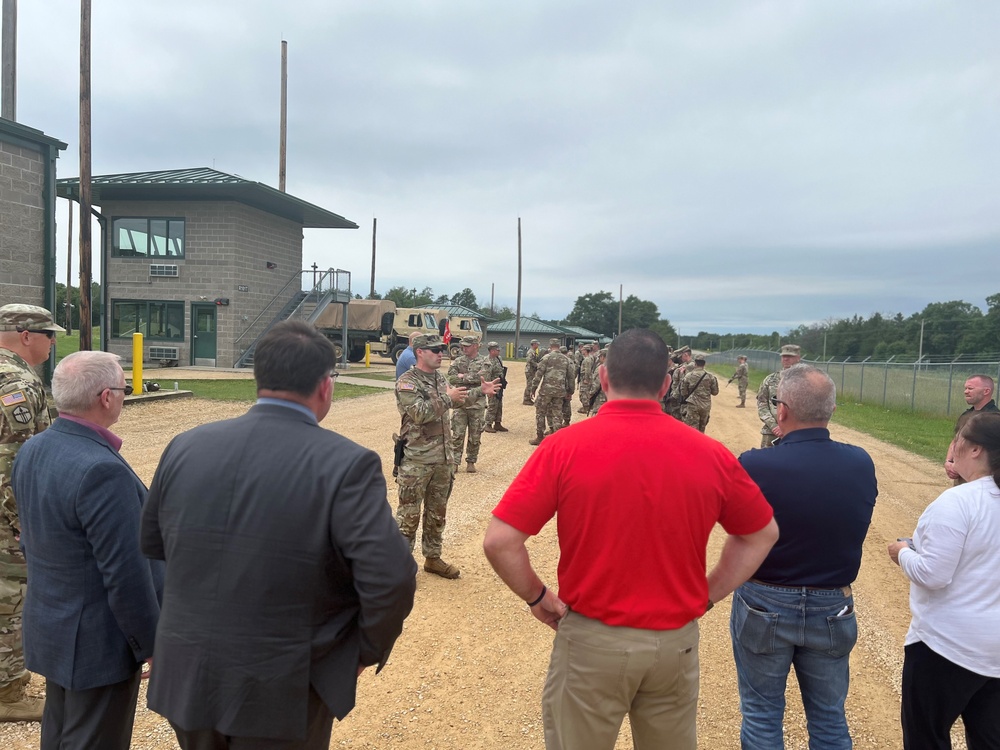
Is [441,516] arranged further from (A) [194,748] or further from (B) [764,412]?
(B) [764,412]

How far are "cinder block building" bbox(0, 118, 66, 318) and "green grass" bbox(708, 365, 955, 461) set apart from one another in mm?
17714

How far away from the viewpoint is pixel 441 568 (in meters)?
5.52

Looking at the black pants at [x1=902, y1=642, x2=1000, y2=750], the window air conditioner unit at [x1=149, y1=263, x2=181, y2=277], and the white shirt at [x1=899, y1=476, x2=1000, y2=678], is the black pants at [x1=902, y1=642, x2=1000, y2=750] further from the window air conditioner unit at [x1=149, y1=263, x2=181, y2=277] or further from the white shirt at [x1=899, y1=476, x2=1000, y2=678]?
the window air conditioner unit at [x1=149, y1=263, x2=181, y2=277]

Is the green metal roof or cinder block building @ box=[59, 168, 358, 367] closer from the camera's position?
the green metal roof

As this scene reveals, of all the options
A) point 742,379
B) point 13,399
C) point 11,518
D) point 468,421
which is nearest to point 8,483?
point 11,518

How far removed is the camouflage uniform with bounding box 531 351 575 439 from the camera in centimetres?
1215

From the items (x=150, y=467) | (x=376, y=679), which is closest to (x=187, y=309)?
(x=150, y=467)

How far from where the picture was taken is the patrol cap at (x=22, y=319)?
11.4 ft

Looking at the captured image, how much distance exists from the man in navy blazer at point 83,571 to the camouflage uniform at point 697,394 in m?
9.19

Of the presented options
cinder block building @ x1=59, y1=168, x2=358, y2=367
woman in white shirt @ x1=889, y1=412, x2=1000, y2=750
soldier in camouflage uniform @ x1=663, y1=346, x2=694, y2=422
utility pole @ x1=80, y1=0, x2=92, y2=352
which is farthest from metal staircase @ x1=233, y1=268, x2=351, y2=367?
woman in white shirt @ x1=889, y1=412, x2=1000, y2=750

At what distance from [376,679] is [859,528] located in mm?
2792

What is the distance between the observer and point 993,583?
2428mm

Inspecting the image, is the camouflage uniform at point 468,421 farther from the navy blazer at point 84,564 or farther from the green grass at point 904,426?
the green grass at point 904,426

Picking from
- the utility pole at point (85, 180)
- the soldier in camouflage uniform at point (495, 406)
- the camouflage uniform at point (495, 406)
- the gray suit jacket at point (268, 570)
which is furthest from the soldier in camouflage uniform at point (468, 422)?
the utility pole at point (85, 180)
